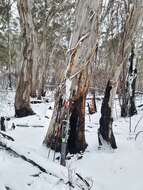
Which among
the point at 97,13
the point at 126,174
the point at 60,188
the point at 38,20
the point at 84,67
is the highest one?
the point at 38,20

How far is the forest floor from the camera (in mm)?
4020

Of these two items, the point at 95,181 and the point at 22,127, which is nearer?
the point at 95,181

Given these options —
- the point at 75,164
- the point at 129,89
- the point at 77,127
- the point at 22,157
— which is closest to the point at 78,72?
the point at 77,127

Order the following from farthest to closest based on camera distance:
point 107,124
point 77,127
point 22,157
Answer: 1. point 107,124
2. point 77,127
3. point 22,157

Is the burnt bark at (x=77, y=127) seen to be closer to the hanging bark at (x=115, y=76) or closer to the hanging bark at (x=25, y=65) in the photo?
the hanging bark at (x=115, y=76)

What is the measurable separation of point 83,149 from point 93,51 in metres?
1.77

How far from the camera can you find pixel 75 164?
6.24 m

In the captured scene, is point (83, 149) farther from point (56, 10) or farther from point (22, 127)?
point (56, 10)

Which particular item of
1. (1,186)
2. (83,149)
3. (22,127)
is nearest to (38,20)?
(22,127)

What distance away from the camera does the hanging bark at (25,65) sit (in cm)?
1146

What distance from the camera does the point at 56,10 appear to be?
70.0 ft

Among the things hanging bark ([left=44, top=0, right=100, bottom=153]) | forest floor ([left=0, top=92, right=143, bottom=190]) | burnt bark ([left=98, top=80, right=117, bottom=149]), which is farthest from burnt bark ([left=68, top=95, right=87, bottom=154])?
burnt bark ([left=98, top=80, right=117, bottom=149])

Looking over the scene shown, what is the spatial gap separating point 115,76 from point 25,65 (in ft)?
17.0

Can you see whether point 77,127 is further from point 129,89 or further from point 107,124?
A: point 129,89
